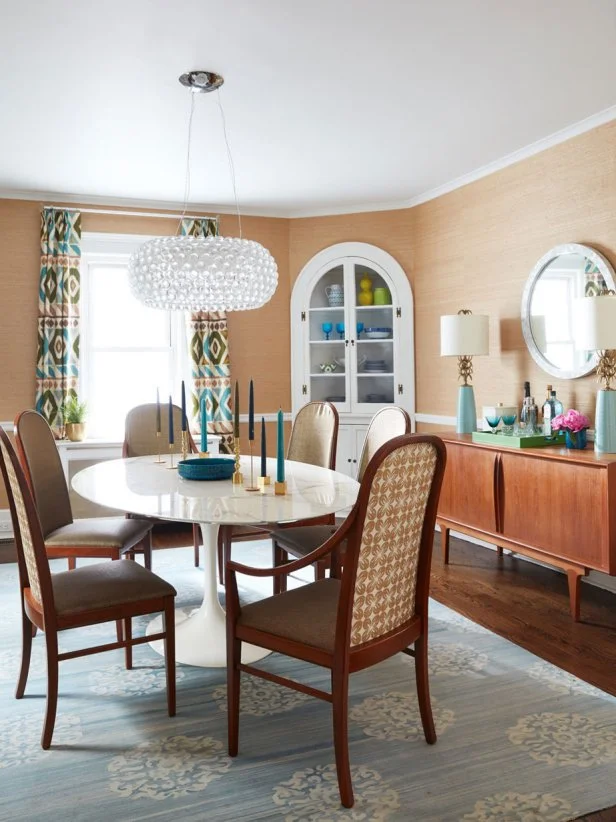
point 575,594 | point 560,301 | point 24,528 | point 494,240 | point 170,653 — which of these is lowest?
point 575,594

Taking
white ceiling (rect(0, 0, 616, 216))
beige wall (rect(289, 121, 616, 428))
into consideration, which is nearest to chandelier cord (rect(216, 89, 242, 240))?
white ceiling (rect(0, 0, 616, 216))

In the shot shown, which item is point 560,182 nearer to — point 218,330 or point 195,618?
point 218,330

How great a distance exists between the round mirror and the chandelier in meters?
1.74

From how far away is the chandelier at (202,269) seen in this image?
3.18m

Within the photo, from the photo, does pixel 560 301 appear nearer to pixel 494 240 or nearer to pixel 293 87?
pixel 494 240

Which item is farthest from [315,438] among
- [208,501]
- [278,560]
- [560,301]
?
[560,301]

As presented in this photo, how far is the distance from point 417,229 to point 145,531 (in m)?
3.40

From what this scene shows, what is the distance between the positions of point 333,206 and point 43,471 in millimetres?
3503

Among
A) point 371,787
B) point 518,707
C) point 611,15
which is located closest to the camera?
point 371,787

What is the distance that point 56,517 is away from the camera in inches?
128

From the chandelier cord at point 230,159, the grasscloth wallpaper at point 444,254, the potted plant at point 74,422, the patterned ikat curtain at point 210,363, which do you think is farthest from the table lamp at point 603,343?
the potted plant at point 74,422

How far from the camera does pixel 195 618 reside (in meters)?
3.17

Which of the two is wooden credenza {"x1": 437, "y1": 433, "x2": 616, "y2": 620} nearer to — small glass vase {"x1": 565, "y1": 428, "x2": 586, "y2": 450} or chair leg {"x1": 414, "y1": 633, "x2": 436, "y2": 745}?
small glass vase {"x1": 565, "y1": 428, "x2": 586, "y2": 450}

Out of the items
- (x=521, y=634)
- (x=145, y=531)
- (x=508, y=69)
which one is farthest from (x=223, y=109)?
(x=521, y=634)
